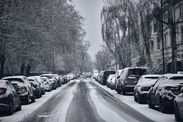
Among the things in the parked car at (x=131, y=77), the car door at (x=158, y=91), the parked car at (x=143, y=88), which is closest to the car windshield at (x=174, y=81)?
the car door at (x=158, y=91)

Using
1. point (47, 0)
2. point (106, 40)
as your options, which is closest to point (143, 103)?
point (47, 0)

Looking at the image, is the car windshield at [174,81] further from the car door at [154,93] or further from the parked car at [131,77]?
the parked car at [131,77]

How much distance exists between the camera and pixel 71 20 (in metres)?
56.2

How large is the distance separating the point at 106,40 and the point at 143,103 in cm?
4256

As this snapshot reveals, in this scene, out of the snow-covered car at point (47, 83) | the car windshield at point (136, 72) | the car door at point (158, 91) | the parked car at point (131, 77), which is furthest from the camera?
the snow-covered car at point (47, 83)

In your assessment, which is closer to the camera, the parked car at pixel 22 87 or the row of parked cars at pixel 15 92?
the row of parked cars at pixel 15 92

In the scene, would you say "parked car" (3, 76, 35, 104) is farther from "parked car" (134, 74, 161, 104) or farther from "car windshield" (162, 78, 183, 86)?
"car windshield" (162, 78, 183, 86)

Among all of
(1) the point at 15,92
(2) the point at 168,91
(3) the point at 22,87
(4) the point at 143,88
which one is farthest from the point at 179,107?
(3) the point at 22,87

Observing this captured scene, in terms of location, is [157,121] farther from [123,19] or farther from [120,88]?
[123,19]

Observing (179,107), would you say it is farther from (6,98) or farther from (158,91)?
(6,98)

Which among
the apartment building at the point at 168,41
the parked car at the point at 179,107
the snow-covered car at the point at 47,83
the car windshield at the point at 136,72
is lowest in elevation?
the parked car at the point at 179,107

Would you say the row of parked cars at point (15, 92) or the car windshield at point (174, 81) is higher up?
the car windshield at point (174, 81)

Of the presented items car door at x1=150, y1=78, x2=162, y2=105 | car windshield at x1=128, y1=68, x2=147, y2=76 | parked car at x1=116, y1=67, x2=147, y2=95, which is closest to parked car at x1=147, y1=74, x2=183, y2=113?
car door at x1=150, y1=78, x2=162, y2=105

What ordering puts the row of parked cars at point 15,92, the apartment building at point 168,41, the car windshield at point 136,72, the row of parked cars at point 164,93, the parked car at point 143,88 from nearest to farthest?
the row of parked cars at point 164,93 < the row of parked cars at point 15,92 < the parked car at point 143,88 < the car windshield at point 136,72 < the apartment building at point 168,41
